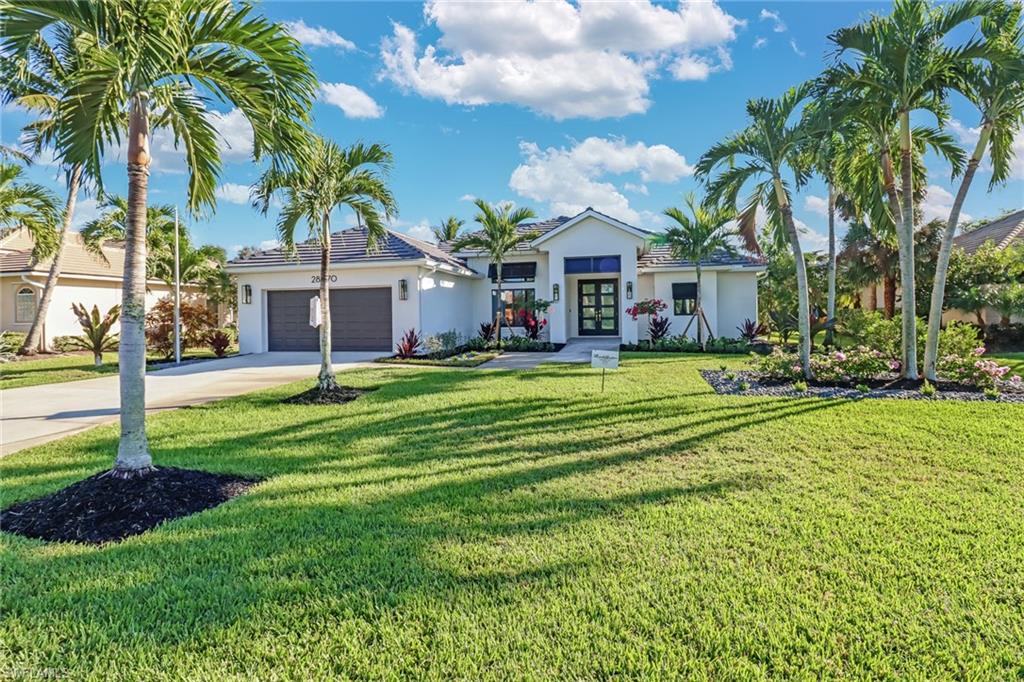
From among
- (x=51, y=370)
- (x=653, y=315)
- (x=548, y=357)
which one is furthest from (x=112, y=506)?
(x=653, y=315)

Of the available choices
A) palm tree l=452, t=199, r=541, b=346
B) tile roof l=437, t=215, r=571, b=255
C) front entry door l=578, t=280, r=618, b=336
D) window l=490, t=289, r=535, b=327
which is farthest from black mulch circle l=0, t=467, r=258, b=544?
front entry door l=578, t=280, r=618, b=336

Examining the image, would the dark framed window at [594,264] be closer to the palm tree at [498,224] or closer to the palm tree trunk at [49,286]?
the palm tree at [498,224]

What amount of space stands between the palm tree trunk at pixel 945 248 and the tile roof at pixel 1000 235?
18.0 m

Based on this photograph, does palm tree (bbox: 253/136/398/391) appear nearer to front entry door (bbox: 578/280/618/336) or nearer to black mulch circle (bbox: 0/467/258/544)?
black mulch circle (bbox: 0/467/258/544)

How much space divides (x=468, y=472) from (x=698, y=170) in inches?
381

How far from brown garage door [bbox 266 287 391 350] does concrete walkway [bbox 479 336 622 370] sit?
181 inches

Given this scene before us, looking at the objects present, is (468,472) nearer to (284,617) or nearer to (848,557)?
(284,617)

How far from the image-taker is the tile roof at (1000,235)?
24.4 m

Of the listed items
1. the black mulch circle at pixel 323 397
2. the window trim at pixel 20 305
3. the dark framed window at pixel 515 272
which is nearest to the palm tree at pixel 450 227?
the dark framed window at pixel 515 272

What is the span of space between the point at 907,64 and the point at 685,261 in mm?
12746

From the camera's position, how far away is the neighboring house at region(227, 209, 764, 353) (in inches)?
734

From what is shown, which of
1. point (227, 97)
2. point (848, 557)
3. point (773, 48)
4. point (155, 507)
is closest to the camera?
point (848, 557)

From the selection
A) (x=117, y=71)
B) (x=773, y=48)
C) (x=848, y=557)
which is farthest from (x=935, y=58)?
(x=117, y=71)

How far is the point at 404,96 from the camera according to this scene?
16797 mm
